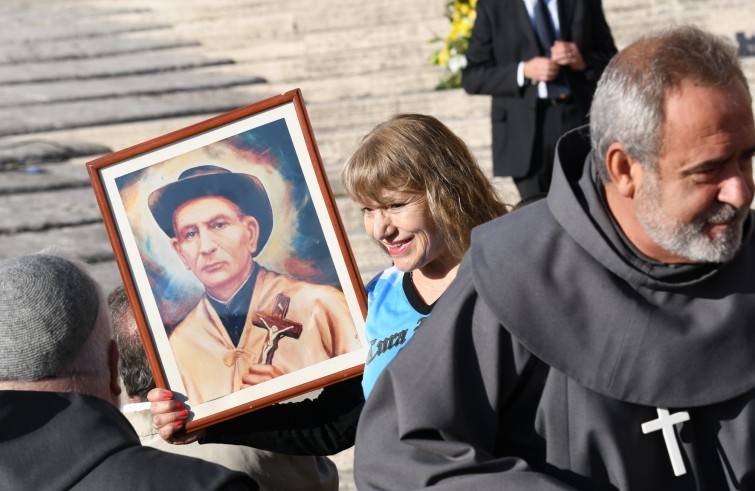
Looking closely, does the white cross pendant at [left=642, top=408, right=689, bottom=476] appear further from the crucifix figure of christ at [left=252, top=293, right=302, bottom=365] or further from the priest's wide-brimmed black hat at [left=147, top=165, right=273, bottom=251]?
the priest's wide-brimmed black hat at [left=147, top=165, right=273, bottom=251]

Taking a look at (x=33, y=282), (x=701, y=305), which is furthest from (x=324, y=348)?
(x=701, y=305)

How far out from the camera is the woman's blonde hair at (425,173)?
10.4 ft

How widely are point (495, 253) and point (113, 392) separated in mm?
939

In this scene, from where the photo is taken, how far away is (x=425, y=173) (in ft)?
10.4

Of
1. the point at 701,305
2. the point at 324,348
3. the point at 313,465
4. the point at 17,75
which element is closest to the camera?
the point at 701,305

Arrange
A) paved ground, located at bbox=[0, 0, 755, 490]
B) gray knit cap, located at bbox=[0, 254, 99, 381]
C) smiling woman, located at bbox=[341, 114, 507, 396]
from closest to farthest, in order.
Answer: gray knit cap, located at bbox=[0, 254, 99, 381], smiling woman, located at bbox=[341, 114, 507, 396], paved ground, located at bbox=[0, 0, 755, 490]

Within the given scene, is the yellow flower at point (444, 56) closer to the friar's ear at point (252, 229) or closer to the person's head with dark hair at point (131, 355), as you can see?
the person's head with dark hair at point (131, 355)

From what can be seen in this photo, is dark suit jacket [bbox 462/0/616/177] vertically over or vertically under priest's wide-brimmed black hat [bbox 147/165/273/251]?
under

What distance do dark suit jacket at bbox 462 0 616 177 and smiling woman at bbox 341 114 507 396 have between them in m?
2.82

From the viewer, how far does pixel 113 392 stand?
276cm

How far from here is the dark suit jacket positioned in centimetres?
591

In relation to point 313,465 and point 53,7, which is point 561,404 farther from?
point 53,7

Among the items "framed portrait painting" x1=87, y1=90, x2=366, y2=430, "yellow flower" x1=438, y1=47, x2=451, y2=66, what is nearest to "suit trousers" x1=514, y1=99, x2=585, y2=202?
"yellow flower" x1=438, y1=47, x2=451, y2=66

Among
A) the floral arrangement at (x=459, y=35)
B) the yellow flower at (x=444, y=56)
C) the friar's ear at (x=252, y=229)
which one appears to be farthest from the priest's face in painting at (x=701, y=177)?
the yellow flower at (x=444, y=56)
